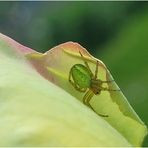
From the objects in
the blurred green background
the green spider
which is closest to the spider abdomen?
the green spider

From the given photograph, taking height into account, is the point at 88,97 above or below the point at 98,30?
above

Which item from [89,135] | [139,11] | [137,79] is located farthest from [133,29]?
[89,135]

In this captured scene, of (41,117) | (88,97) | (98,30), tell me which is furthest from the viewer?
(98,30)

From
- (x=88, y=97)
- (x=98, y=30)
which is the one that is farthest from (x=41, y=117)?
(x=98, y=30)

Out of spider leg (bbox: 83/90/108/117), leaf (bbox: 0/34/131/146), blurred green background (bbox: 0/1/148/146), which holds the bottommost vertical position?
blurred green background (bbox: 0/1/148/146)

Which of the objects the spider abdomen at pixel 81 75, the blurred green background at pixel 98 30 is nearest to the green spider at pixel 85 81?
the spider abdomen at pixel 81 75

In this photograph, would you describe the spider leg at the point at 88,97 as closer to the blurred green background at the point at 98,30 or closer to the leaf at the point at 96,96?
the leaf at the point at 96,96

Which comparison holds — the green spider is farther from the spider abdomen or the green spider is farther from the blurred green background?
the blurred green background

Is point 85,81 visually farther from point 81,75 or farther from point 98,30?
point 98,30

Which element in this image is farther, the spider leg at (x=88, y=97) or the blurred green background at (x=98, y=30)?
the blurred green background at (x=98, y=30)
